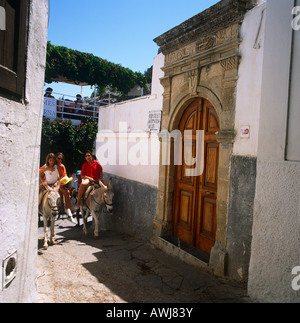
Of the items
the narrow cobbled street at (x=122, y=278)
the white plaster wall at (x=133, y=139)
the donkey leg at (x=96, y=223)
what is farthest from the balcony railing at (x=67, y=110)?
the narrow cobbled street at (x=122, y=278)

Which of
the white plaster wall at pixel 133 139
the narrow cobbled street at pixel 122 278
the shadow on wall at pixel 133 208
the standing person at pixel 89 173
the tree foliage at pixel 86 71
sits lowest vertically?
the narrow cobbled street at pixel 122 278

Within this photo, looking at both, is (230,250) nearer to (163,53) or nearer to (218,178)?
(218,178)

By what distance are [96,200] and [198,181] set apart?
3536 millimetres

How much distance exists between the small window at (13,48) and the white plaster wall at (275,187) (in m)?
3.00

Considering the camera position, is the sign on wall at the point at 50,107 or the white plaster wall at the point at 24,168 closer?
the white plaster wall at the point at 24,168

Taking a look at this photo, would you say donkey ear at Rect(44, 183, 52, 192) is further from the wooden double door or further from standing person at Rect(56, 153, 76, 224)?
the wooden double door

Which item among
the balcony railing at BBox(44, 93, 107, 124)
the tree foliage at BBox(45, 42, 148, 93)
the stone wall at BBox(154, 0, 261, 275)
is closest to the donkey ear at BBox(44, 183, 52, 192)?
the stone wall at BBox(154, 0, 261, 275)

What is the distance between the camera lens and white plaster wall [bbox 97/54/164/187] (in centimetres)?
714

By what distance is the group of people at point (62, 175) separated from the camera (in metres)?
7.25

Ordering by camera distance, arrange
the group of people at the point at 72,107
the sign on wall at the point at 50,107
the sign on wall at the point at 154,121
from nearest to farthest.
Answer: the sign on wall at the point at 154,121 → the sign on wall at the point at 50,107 → the group of people at the point at 72,107

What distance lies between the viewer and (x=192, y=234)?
19.4ft

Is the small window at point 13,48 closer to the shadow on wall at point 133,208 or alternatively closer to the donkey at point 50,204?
the donkey at point 50,204

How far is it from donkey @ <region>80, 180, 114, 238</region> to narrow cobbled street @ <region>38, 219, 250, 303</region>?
1235 mm

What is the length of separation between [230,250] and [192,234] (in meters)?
1.26
